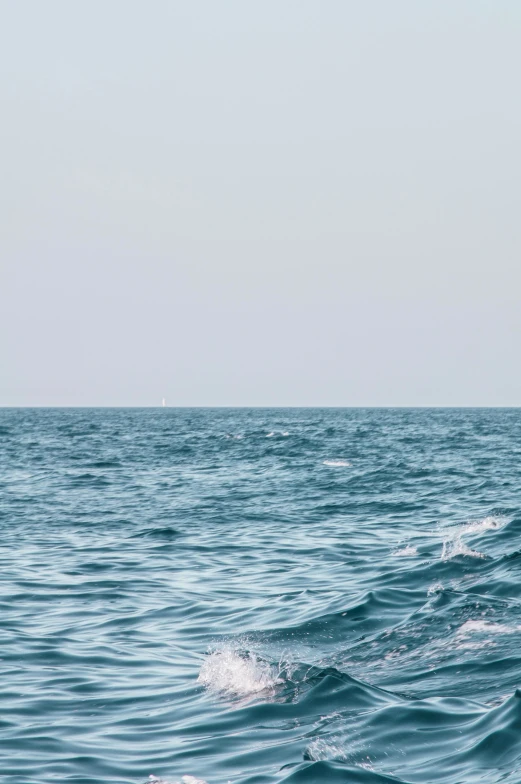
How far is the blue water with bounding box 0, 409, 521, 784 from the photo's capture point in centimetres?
782

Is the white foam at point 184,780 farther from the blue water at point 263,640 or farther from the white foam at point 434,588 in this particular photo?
the white foam at point 434,588

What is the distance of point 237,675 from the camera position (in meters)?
10.1

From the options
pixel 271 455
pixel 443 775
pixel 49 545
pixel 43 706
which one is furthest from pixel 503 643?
pixel 271 455

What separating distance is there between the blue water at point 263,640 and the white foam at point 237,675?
3 centimetres

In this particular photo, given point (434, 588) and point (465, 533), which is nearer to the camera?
point (434, 588)

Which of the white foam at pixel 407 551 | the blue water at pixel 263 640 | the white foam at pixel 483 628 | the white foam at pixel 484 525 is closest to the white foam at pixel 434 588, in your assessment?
the blue water at pixel 263 640

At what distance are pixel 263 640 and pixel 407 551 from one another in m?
6.72

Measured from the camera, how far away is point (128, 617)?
13375 mm

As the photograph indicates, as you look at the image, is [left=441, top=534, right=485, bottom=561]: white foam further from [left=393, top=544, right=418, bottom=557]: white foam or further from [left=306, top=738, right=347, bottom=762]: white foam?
[left=306, top=738, right=347, bottom=762]: white foam

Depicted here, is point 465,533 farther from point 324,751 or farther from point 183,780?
point 183,780

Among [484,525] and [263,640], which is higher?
[484,525]

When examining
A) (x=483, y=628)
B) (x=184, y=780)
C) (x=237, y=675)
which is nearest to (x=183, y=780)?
(x=184, y=780)

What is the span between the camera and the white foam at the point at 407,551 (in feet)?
58.0

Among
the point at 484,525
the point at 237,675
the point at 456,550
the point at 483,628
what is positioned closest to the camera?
the point at 237,675
